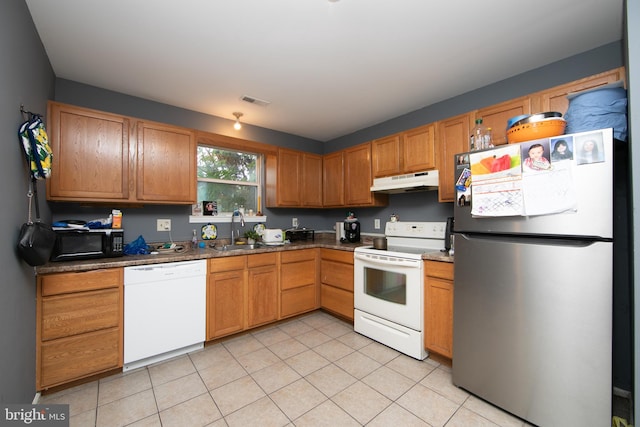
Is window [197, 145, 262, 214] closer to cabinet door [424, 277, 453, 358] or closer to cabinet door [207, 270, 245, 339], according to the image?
cabinet door [207, 270, 245, 339]

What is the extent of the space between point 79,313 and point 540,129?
3331mm

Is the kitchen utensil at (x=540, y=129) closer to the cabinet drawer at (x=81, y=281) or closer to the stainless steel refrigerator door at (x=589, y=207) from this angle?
the stainless steel refrigerator door at (x=589, y=207)

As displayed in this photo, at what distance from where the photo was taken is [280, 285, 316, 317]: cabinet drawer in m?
2.99

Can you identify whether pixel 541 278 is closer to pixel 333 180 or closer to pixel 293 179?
pixel 333 180

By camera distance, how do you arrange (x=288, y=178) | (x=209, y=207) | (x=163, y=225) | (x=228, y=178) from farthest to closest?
(x=288, y=178), (x=228, y=178), (x=209, y=207), (x=163, y=225)

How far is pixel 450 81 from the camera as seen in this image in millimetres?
2410

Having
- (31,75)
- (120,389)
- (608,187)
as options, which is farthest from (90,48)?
(608,187)

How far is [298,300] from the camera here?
3.11m

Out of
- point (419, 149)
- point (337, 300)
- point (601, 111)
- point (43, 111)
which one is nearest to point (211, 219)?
point (43, 111)

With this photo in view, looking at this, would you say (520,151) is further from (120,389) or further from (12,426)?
(120,389)

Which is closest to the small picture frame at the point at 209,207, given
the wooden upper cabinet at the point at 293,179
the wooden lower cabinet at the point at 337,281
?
the wooden upper cabinet at the point at 293,179

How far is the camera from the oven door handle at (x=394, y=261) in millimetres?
2258

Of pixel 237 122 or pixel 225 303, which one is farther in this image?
pixel 237 122

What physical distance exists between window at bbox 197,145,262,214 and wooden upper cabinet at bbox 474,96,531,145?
2754 mm
